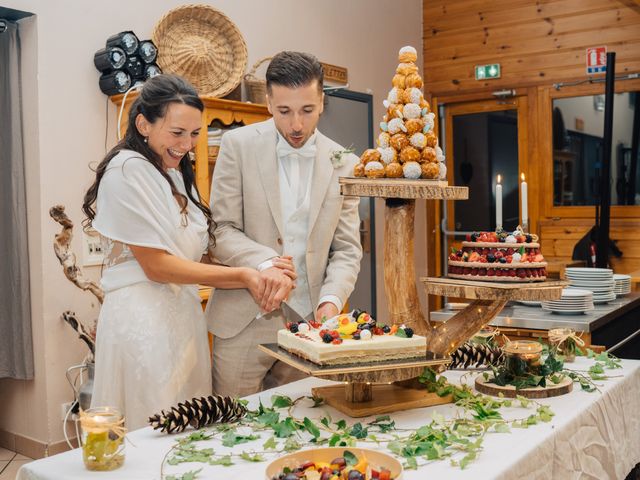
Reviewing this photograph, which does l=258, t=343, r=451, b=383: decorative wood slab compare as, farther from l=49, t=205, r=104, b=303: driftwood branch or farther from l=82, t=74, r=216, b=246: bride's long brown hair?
l=49, t=205, r=104, b=303: driftwood branch

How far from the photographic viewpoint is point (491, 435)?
1479 mm

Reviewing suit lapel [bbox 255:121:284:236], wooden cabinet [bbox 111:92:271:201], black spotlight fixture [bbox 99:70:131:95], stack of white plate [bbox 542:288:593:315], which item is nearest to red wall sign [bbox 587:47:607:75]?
wooden cabinet [bbox 111:92:271:201]

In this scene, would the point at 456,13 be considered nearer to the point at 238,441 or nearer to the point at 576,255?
the point at 576,255

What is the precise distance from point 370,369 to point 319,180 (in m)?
0.74

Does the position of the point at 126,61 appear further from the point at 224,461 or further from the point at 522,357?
the point at 224,461

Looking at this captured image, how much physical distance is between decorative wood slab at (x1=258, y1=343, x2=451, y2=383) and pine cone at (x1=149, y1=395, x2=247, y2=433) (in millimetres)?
164

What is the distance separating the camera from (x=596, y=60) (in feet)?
19.2

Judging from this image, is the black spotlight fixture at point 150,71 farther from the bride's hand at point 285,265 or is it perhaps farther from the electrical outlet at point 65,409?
the bride's hand at point 285,265

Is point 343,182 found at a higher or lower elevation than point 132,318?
higher

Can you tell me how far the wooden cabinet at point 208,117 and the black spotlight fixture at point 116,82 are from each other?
5cm

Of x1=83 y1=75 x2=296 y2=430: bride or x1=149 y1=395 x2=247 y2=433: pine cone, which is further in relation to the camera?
x1=83 y1=75 x2=296 y2=430: bride

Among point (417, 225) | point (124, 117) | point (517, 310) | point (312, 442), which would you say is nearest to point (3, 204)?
point (124, 117)

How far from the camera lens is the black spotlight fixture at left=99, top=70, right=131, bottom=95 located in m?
3.81

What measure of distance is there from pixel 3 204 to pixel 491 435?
3076 millimetres
